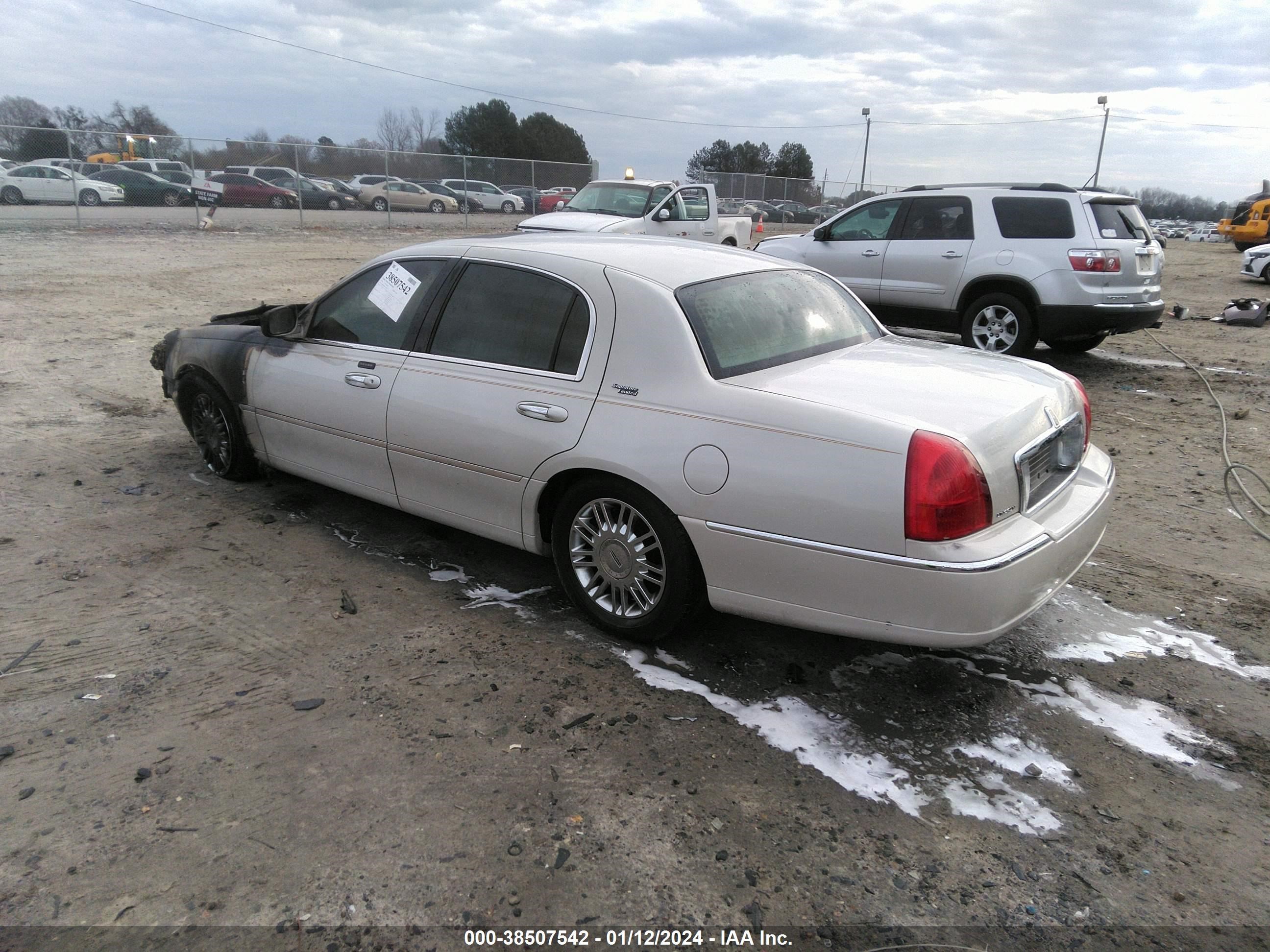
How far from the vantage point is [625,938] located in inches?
88.1

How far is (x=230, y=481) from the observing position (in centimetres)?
549

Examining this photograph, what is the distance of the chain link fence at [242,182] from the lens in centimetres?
2283

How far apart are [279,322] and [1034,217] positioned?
753 centimetres

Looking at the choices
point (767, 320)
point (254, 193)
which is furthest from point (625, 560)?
point (254, 193)

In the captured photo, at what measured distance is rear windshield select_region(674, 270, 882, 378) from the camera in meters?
3.48

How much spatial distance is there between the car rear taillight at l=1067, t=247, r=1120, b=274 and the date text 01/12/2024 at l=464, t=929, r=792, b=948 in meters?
8.14

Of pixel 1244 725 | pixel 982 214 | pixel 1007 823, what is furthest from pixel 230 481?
pixel 982 214

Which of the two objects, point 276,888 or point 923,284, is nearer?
point 276,888

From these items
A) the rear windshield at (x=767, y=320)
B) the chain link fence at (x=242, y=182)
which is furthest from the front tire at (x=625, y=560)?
the chain link fence at (x=242, y=182)

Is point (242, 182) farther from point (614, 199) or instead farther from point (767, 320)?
point (767, 320)

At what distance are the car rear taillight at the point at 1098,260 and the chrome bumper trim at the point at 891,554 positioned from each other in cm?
660

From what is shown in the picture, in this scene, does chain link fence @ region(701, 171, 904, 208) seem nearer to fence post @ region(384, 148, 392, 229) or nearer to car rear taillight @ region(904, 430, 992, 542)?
fence post @ region(384, 148, 392, 229)

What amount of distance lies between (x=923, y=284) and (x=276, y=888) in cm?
879

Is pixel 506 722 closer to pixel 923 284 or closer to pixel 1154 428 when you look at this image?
pixel 1154 428
